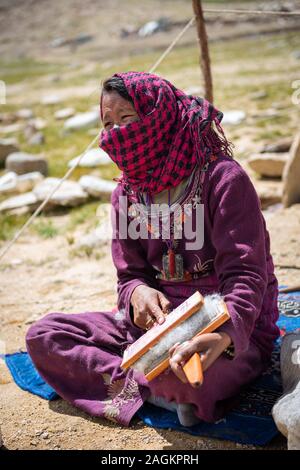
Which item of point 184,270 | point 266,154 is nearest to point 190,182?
point 184,270

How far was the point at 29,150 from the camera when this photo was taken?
10.1 m

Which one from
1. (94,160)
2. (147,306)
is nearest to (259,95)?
(94,160)

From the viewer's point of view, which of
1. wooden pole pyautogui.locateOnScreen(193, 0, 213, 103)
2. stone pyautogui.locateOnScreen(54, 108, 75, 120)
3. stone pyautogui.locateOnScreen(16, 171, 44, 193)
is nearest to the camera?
wooden pole pyautogui.locateOnScreen(193, 0, 213, 103)

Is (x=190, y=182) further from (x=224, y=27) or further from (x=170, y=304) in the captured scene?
(x=224, y=27)

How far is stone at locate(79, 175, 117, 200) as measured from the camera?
6.51 metres

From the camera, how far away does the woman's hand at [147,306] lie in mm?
2562

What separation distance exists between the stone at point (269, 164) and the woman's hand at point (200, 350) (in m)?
4.11

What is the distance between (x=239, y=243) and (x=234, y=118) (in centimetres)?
712

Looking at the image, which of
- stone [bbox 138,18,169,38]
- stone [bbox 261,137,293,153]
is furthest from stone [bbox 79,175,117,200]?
stone [bbox 138,18,169,38]

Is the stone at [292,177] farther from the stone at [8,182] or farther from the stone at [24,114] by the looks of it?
the stone at [24,114]

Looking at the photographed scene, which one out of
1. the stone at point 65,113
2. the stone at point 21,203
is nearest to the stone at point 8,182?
the stone at point 21,203

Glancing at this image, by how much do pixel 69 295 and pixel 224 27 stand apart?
24.5 metres

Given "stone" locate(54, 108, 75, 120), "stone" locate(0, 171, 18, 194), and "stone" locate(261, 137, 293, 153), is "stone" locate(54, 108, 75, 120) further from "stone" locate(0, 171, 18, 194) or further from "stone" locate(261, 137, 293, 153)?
"stone" locate(261, 137, 293, 153)

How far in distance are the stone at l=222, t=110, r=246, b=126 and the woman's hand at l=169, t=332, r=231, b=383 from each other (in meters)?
7.09
